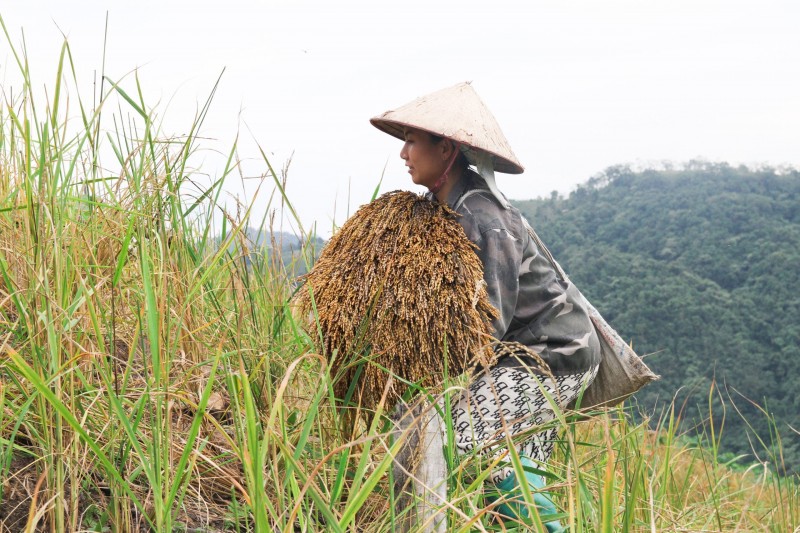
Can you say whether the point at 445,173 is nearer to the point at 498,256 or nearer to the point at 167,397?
the point at 498,256

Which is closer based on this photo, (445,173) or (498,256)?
(498,256)

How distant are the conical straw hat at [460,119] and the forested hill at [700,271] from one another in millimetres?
23354

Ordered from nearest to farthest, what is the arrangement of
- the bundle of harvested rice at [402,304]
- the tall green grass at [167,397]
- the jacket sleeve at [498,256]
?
1. the tall green grass at [167,397]
2. the bundle of harvested rice at [402,304]
3. the jacket sleeve at [498,256]

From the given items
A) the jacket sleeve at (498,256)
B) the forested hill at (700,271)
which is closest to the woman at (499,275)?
the jacket sleeve at (498,256)

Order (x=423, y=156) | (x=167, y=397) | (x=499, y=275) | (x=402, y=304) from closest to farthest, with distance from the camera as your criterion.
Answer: (x=167, y=397) → (x=402, y=304) → (x=499, y=275) → (x=423, y=156)

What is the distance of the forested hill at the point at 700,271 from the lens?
3306 centimetres

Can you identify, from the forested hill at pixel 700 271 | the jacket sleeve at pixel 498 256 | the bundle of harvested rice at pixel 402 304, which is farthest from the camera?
the forested hill at pixel 700 271

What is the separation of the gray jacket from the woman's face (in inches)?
3.3

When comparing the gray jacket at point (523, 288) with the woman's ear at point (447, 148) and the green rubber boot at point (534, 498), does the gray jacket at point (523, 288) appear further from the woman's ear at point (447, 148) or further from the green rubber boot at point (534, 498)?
the green rubber boot at point (534, 498)

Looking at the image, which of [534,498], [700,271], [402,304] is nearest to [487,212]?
[402,304]

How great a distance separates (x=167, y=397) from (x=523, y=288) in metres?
1.15

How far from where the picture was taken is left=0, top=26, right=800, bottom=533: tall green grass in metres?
1.68

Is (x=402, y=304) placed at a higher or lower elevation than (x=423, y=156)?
lower

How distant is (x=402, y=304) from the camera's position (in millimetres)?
2199
